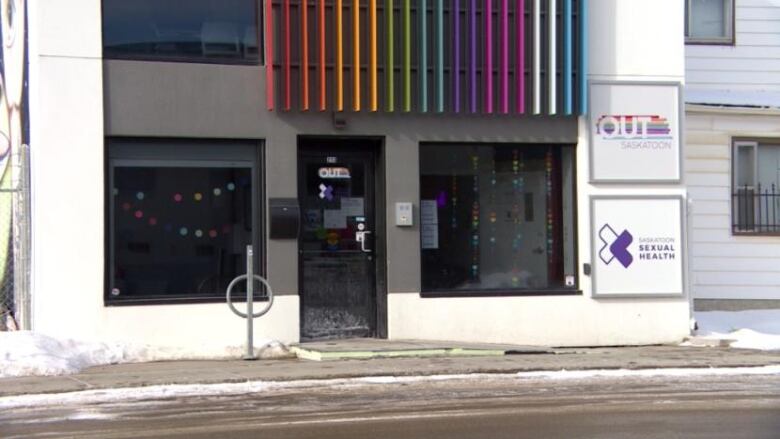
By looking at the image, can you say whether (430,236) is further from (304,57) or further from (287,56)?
(287,56)

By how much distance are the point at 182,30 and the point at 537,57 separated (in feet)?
14.6

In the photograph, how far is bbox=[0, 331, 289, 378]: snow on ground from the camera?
10086 mm

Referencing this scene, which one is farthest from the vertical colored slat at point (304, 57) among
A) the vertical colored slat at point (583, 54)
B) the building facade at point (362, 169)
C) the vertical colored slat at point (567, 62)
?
the vertical colored slat at point (583, 54)

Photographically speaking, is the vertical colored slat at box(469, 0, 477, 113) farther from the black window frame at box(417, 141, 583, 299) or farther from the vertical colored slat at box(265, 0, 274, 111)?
the vertical colored slat at box(265, 0, 274, 111)

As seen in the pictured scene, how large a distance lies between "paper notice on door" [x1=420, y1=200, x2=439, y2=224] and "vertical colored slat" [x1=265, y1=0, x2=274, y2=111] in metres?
2.35

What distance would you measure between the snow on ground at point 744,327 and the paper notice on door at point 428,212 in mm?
3995

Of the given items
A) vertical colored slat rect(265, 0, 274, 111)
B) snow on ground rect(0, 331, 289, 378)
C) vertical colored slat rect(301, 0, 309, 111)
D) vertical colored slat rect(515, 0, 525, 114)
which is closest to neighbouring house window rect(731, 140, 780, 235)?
vertical colored slat rect(515, 0, 525, 114)

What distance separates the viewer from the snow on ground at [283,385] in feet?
29.0

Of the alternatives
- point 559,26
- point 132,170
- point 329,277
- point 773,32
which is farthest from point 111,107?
point 773,32

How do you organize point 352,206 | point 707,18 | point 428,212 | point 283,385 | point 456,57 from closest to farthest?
point 283,385
point 456,57
point 352,206
point 428,212
point 707,18

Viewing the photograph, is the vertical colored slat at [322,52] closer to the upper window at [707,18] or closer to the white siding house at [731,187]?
the white siding house at [731,187]

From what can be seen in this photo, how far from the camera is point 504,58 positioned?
40.8 feet

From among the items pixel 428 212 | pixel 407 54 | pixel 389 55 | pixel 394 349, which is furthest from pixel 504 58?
pixel 394 349

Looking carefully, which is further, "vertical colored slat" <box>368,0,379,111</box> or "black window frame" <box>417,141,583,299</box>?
"black window frame" <box>417,141,583,299</box>
